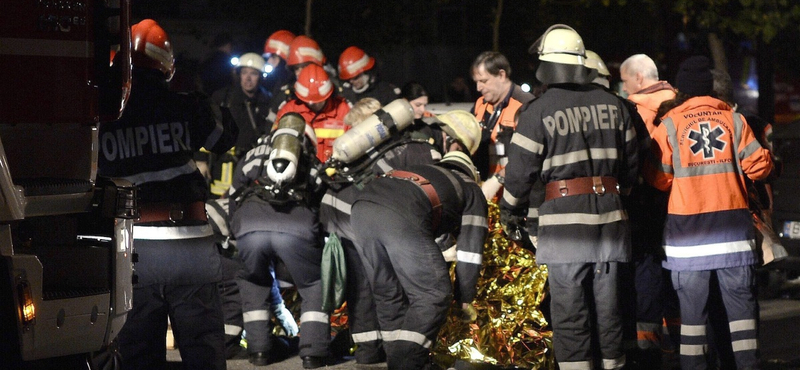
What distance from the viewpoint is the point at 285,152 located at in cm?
691

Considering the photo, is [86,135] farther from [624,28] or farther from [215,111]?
[624,28]

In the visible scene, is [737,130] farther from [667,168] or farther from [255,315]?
[255,315]

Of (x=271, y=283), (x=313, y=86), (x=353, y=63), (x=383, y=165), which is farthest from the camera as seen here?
(x=353, y=63)

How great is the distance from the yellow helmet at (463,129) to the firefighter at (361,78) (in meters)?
3.19

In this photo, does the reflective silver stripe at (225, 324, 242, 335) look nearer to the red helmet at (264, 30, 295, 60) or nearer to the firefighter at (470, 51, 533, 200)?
the firefighter at (470, 51, 533, 200)

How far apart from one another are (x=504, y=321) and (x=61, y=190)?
334 centimetres

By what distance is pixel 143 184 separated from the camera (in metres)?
5.25

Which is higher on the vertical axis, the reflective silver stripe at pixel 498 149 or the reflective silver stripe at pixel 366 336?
the reflective silver stripe at pixel 498 149

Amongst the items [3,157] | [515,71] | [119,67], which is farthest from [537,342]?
[515,71]

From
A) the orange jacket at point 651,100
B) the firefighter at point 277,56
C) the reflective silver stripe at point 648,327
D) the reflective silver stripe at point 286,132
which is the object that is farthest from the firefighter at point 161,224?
the firefighter at point 277,56

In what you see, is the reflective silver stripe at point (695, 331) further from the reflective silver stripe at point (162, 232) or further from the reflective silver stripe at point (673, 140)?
the reflective silver stripe at point (162, 232)

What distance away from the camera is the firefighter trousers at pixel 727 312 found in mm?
6098

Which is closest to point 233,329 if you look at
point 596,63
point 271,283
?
point 271,283

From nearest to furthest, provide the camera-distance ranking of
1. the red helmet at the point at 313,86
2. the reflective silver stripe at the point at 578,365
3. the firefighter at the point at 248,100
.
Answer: the reflective silver stripe at the point at 578,365 → the red helmet at the point at 313,86 → the firefighter at the point at 248,100
